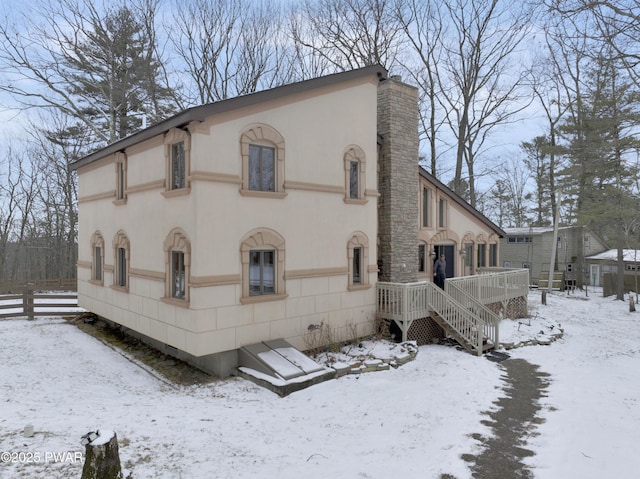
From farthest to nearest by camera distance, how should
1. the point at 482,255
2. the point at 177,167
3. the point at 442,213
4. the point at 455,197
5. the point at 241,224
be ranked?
the point at 482,255, the point at 455,197, the point at 442,213, the point at 177,167, the point at 241,224

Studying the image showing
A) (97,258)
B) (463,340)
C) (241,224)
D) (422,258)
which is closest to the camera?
(241,224)

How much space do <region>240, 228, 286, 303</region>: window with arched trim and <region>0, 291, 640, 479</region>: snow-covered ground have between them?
216 cm

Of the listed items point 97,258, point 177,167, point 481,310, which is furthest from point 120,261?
point 481,310

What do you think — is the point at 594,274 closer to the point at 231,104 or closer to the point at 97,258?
the point at 231,104

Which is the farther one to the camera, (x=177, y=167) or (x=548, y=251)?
(x=548, y=251)

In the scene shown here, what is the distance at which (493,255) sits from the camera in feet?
68.3

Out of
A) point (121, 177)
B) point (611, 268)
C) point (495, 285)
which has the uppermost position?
point (121, 177)

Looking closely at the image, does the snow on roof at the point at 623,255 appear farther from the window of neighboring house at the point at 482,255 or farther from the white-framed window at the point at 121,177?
the white-framed window at the point at 121,177

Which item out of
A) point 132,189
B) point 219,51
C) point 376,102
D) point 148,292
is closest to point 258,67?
point 219,51

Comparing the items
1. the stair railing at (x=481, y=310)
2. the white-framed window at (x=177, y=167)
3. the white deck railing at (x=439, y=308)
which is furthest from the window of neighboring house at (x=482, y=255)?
the white-framed window at (x=177, y=167)

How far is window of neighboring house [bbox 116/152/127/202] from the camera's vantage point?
12.7m

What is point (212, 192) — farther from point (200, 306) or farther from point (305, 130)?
point (305, 130)

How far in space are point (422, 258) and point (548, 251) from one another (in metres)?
22.6

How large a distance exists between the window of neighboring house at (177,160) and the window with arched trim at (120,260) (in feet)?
11.2
